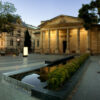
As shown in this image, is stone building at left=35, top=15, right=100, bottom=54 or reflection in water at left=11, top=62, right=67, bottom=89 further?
stone building at left=35, top=15, right=100, bottom=54

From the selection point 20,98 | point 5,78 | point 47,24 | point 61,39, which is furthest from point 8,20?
point 20,98

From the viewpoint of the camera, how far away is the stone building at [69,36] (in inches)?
1180

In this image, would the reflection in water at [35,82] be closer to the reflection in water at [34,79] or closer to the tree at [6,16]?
the reflection in water at [34,79]

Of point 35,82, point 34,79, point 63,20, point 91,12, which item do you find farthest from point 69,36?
point 35,82

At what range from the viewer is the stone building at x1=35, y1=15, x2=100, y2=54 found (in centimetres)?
2997

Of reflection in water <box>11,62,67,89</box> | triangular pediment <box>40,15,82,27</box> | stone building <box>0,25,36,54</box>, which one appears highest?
triangular pediment <box>40,15,82,27</box>

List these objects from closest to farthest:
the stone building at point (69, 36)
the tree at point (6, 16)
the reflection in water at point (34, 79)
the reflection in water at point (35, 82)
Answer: the reflection in water at point (35, 82), the reflection in water at point (34, 79), the tree at point (6, 16), the stone building at point (69, 36)

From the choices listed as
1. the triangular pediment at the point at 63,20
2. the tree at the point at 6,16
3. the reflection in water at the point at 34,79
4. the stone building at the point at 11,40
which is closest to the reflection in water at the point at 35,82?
the reflection in water at the point at 34,79

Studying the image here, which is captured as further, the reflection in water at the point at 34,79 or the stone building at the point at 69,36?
the stone building at the point at 69,36

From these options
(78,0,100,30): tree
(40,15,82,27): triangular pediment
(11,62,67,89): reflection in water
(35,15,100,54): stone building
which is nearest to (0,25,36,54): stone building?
(35,15,100,54): stone building

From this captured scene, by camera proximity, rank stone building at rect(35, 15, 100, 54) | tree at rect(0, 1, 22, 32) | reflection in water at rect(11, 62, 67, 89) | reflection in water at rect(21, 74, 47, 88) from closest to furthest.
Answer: reflection in water at rect(21, 74, 47, 88)
reflection in water at rect(11, 62, 67, 89)
tree at rect(0, 1, 22, 32)
stone building at rect(35, 15, 100, 54)

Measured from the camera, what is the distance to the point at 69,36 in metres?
34.0

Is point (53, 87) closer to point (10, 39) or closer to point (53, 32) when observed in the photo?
point (53, 32)

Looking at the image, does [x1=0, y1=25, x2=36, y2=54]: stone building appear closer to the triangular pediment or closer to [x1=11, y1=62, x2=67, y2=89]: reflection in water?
the triangular pediment
